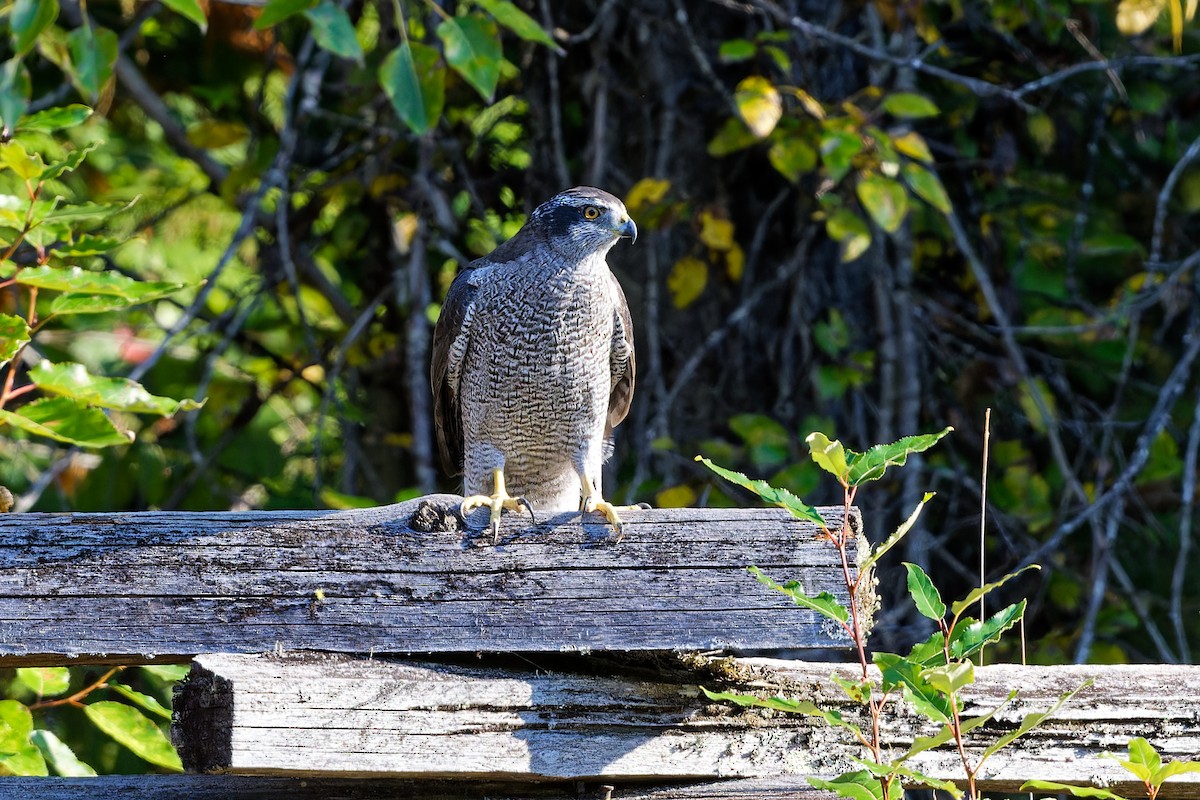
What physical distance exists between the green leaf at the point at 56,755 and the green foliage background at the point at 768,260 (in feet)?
5.99

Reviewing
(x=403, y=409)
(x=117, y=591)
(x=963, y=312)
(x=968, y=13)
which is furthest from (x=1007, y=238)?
(x=117, y=591)

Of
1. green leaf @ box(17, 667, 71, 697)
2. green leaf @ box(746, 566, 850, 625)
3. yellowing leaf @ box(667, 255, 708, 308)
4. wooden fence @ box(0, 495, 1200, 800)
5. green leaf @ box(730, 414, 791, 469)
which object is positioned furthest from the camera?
yellowing leaf @ box(667, 255, 708, 308)

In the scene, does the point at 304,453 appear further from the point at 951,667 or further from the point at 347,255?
the point at 951,667

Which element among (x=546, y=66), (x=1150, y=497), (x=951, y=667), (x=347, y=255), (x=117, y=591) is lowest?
(x=951, y=667)

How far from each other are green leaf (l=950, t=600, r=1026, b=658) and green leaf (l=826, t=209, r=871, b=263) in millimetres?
2421

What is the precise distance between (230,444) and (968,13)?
3553mm

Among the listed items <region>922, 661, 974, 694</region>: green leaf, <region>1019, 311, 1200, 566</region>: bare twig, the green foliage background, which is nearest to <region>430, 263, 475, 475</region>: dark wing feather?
the green foliage background

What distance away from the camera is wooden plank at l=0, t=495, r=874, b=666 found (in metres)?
1.96

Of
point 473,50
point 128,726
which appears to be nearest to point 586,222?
point 473,50

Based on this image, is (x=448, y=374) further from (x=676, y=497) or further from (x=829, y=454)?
(x=829, y=454)

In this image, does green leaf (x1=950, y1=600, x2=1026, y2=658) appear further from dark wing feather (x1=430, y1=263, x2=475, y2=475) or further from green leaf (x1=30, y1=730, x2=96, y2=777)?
dark wing feather (x1=430, y1=263, x2=475, y2=475)

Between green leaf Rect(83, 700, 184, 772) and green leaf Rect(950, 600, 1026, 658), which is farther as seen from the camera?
green leaf Rect(83, 700, 184, 772)

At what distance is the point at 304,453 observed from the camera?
5.41 m

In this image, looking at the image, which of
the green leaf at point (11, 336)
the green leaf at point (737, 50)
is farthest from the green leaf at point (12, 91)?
the green leaf at point (737, 50)
